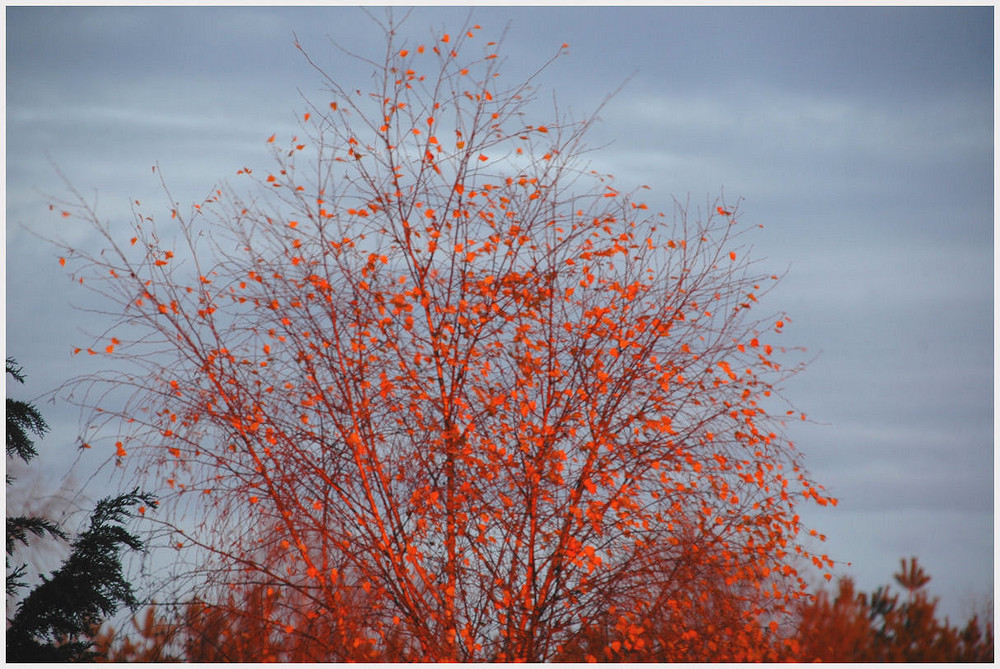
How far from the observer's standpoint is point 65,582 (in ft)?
15.6

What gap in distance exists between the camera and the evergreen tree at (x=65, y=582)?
4609mm

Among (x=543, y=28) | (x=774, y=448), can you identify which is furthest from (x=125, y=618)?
(x=543, y=28)

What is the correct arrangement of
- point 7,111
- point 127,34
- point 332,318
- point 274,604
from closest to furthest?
point 274,604
point 332,318
point 7,111
point 127,34

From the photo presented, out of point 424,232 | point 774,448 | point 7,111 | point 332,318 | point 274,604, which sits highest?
point 7,111

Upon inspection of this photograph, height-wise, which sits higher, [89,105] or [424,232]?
[89,105]

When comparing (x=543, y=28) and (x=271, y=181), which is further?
(x=543, y=28)

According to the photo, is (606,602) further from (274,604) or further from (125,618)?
(125,618)

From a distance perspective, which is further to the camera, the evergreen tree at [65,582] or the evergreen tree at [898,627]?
the evergreen tree at [898,627]

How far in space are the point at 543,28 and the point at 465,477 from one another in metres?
2.43

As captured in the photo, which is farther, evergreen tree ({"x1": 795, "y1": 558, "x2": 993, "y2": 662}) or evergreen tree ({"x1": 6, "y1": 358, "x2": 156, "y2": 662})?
evergreen tree ({"x1": 795, "y1": 558, "x2": 993, "y2": 662})

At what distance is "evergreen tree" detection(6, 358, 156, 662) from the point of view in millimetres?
4609

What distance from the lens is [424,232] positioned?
4.46 meters

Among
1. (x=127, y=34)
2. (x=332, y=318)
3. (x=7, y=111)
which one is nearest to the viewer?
(x=332, y=318)

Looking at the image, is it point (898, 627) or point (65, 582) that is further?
point (898, 627)
